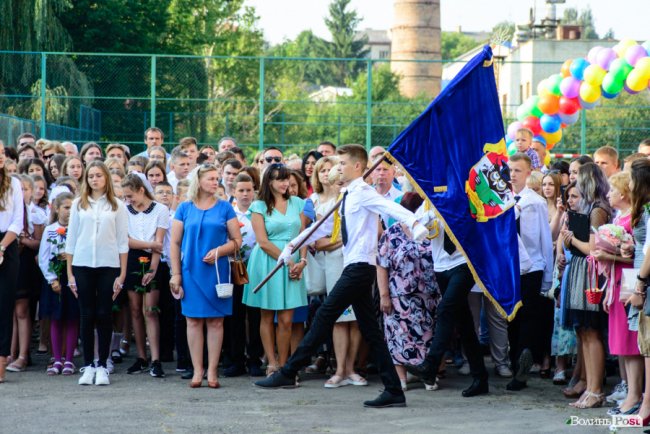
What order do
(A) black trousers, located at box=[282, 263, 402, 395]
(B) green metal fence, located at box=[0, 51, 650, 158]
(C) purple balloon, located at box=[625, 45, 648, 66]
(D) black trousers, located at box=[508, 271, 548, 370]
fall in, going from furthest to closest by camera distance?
(B) green metal fence, located at box=[0, 51, 650, 158] → (C) purple balloon, located at box=[625, 45, 648, 66] → (D) black trousers, located at box=[508, 271, 548, 370] → (A) black trousers, located at box=[282, 263, 402, 395]

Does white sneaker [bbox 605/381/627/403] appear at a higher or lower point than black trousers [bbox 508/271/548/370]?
lower

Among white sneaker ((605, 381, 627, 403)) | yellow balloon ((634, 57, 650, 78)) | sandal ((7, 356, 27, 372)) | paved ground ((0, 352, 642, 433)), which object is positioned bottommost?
paved ground ((0, 352, 642, 433))

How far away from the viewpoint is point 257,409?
789 cm

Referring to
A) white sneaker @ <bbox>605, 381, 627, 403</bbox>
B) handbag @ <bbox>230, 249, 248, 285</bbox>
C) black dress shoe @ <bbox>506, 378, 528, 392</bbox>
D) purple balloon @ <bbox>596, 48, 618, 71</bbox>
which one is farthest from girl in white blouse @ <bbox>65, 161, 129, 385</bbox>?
purple balloon @ <bbox>596, 48, 618, 71</bbox>

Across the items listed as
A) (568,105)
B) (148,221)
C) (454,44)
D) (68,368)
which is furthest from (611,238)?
(454,44)

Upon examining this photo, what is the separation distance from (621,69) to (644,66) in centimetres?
58

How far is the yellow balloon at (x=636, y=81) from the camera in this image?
56.6 feet

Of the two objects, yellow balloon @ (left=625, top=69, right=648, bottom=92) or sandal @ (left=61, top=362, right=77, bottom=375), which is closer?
sandal @ (left=61, top=362, right=77, bottom=375)

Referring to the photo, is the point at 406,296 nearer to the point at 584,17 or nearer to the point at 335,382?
the point at 335,382

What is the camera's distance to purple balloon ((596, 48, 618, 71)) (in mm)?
18234

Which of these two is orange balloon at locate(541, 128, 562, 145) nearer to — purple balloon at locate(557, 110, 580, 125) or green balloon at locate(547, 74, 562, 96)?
purple balloon at locate(557, 110, 580, 125)

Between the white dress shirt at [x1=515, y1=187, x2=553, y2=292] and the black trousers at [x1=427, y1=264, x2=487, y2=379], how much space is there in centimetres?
127

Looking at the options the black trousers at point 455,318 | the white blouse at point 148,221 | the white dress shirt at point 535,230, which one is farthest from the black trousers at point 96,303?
the white dress shirt at point 535,230

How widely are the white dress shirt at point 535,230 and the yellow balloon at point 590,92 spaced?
952 centimetres
